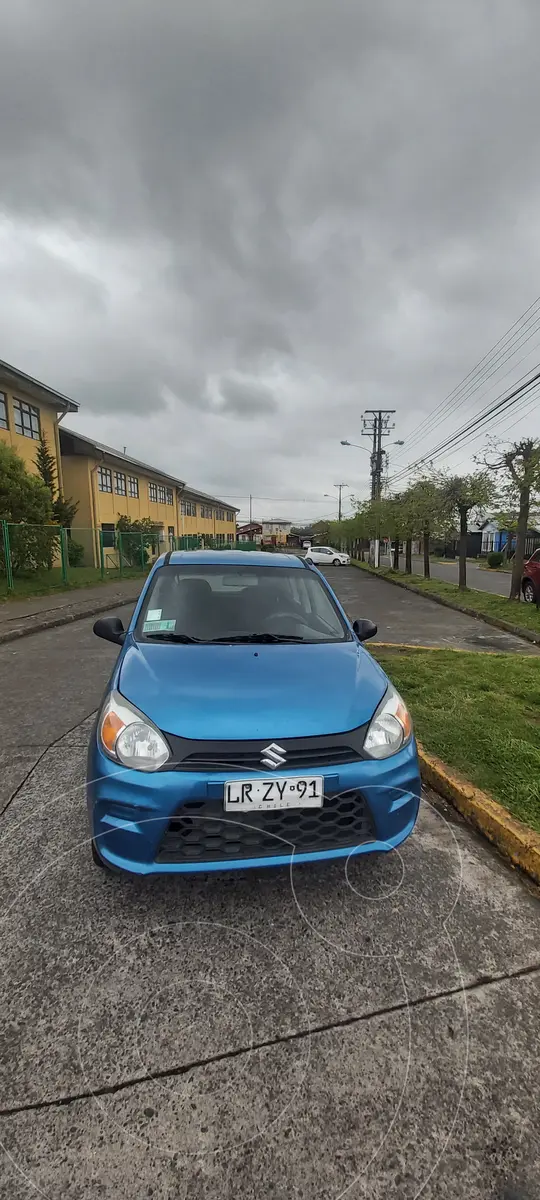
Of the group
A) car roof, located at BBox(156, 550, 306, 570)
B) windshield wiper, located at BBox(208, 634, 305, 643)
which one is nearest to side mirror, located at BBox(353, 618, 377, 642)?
windshield wiper, located at BBox(208, 634, 305, 643)

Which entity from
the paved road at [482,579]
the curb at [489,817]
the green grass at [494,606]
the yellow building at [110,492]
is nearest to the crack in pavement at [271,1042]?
the curb at [489,817]

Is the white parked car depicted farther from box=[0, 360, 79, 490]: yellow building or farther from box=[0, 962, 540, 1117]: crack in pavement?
box=[0, 962, 540, 1117]: crack in pavement

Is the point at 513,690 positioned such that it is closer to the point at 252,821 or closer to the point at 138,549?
the point at 252,821

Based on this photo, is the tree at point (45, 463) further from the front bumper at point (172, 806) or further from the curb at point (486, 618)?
the front bumper at point (172, 806)

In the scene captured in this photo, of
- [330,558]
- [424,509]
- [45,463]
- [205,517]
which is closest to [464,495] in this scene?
[424,509]

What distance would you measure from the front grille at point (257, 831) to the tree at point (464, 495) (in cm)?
1273

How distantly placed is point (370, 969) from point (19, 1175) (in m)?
1.18

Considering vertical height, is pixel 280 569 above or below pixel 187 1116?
above

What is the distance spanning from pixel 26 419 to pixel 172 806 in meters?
23.2

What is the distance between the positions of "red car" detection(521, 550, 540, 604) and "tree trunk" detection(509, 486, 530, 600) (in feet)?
0.54

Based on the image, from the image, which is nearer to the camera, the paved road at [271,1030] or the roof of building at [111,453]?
the paved road at [271,1030]

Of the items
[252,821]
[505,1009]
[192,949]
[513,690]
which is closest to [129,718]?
[252,821]

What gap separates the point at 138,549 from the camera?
24.5 m

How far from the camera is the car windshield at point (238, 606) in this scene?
3.06 metres
